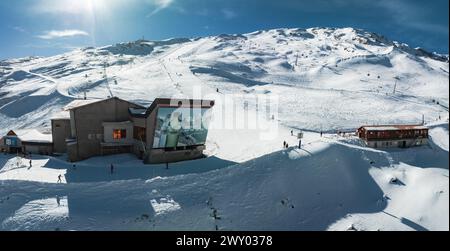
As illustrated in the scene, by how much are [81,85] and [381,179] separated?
65.7 m

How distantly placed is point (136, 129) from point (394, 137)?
27.3 meters

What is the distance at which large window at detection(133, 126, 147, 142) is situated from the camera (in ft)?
107

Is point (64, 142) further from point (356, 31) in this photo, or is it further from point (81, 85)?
point (356, 31)

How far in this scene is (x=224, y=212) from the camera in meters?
23.1

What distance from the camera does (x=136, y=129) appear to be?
110 ft

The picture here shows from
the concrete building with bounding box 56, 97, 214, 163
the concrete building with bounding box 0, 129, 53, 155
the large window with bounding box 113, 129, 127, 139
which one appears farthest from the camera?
the concrete building with bounding box 0, 129, 53, 155

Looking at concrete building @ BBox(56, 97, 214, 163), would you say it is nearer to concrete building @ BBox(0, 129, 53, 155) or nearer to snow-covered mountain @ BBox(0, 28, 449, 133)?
concrete building @ BBox(0, 129, 53, 155)

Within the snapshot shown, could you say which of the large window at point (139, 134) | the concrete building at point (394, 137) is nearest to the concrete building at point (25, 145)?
the large window at point (139, 134)

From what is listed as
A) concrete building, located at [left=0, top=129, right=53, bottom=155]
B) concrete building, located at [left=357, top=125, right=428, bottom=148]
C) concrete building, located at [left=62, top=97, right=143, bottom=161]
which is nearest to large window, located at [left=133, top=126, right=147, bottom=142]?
concrete building, located at [left=62, top=97, right=143, bottom=161]

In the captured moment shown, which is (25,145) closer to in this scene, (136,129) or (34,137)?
(34,137)

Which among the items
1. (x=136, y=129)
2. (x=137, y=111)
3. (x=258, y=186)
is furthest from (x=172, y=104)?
(x=258, y=186)

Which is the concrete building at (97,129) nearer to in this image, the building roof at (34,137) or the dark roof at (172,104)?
the dark roof at (172,104)

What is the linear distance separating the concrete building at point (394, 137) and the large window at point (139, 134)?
918 inches
